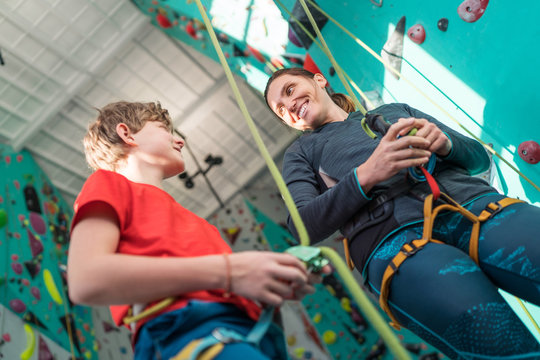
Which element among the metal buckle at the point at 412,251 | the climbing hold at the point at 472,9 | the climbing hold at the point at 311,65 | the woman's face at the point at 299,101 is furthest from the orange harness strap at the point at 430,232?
the climbing hold at the point at 311,65

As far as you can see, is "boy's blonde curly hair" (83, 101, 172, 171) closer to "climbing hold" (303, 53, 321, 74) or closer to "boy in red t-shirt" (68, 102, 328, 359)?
"boy in red t-shirt" (68, 102, 328, 359)

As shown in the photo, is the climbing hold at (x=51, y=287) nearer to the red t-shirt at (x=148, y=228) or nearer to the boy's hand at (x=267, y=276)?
the red t-shirt at (x=148, y=228)

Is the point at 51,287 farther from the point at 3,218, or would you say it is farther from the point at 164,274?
the point at 164,274

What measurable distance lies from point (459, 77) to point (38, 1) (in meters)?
3.99

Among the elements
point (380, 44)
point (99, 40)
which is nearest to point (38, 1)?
point (99, 40)

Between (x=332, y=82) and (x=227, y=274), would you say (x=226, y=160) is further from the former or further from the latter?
(x=227, y=274)

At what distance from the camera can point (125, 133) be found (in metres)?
1.10

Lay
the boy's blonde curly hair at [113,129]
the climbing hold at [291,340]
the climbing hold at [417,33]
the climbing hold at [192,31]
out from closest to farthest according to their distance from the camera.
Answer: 1. the boy's blonde curly hair at [113,129]
2. the climbing hold at [417,33]
3. the climbing hold at [192,31]
4. the climbing hold at [291,340]

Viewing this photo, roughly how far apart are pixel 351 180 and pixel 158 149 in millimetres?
486

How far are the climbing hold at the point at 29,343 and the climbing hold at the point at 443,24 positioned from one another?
3.23 metres

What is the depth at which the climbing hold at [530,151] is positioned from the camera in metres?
1.29

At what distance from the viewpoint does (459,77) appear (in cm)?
155

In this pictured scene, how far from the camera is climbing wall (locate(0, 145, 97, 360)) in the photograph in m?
3.13

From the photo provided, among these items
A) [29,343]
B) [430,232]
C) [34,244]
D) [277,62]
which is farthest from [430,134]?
[34,244]
